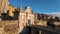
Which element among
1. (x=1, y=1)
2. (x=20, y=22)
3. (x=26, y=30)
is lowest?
(x=26, y=30)

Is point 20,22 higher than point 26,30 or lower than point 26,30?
higher

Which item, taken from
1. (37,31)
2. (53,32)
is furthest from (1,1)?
(53,32)

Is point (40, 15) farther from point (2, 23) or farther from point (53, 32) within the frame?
point (53, 32)

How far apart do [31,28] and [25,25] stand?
118 centimetres

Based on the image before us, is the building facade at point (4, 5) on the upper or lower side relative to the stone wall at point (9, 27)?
upper

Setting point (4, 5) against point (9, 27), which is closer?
point (9, 27)

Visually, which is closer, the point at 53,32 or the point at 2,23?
the point at 53,32

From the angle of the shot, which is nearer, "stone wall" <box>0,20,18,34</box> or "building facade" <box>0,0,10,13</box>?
"stone wall" <box>0,20,18,34</box>

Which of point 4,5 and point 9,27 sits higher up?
point 4,5

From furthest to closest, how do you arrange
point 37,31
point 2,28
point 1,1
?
point 1,1 → point 2,28 → point 37,31

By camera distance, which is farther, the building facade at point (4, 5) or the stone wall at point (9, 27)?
the building facade at point (4, 5)

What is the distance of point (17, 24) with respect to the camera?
22.8 meters

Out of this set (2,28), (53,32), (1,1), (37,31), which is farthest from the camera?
(1,1)

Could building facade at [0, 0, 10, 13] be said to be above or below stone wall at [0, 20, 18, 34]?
above
